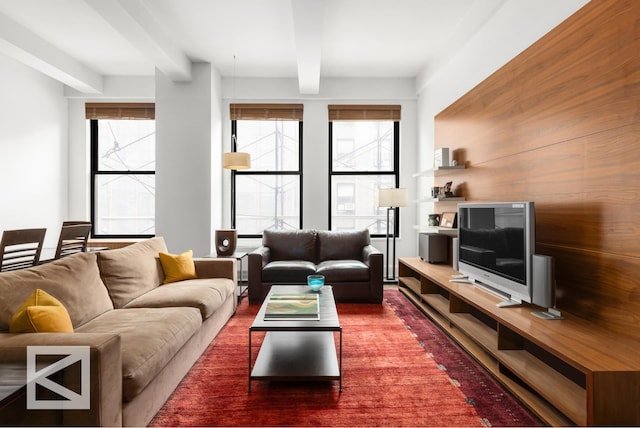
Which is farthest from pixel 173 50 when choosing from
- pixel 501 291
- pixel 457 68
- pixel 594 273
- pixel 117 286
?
pixel 594 273

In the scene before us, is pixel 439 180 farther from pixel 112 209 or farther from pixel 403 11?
pixel 112 209

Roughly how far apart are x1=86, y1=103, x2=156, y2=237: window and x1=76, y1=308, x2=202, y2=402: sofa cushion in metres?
3.65

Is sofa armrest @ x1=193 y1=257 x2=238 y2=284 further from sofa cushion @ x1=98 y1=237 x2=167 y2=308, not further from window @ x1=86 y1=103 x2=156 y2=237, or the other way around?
window @ x1=86 y1=103 x2=156 y2=237

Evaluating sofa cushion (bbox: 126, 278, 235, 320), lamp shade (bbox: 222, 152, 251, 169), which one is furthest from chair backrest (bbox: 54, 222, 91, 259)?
lamp shade (bbox: 222, 152, 251, 169)

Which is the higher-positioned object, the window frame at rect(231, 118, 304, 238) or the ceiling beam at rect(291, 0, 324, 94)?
the ceiling beam at rect(291, 0, 324, 94)

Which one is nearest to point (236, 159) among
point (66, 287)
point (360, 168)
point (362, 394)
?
point (360, 168)

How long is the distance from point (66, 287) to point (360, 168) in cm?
431

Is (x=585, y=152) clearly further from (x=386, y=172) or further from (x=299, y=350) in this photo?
(x=386, y=172)

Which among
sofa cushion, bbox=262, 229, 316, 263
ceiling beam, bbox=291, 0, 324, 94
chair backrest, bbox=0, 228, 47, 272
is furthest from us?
sofa cushion, bbox=262, 229, 316, 263

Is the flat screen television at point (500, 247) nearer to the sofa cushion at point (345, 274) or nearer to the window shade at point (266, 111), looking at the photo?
the sofa cushion at point (345, 274)

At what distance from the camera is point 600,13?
2.03 m

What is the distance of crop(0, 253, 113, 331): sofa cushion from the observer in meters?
1.78

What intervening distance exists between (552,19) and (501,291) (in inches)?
78.4

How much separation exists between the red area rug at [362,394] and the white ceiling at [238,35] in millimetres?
2980
